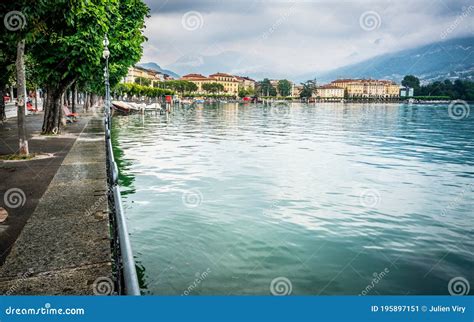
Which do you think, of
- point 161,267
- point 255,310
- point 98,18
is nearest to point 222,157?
point 98,18

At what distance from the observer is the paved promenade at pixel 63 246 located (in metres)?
5.88

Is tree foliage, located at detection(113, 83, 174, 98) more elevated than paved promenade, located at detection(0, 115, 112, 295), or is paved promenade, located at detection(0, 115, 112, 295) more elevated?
tree foliage, located at detection(113, 83, 174, 98)

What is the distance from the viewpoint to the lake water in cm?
743

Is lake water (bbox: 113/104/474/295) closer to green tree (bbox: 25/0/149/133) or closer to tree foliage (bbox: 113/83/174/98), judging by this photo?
green tree (bbox: 25/0/149/133)

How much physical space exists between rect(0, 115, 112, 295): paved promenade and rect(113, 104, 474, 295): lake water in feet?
3.22

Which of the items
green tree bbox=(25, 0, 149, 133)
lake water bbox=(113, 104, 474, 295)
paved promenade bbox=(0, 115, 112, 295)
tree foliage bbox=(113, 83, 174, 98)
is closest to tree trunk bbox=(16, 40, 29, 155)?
green tree bbox=(25, 0, 149, 133)

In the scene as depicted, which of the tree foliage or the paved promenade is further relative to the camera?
the tree foliage

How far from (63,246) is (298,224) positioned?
18.1 ft

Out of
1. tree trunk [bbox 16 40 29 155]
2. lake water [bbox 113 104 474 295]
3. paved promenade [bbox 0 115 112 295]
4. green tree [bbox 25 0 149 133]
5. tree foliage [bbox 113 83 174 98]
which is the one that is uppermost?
tree foliage [bbox 113 83 174 98]

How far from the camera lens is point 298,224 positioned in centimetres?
1046

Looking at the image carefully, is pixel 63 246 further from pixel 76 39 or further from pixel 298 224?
pixel 76 39

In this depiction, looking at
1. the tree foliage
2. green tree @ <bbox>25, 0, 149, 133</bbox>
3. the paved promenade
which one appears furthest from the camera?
the tree foliage

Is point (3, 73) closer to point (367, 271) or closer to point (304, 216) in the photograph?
point (304, 216)

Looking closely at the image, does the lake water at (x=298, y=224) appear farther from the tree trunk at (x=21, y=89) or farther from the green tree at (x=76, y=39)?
the green tree at (x=76, y=39)
